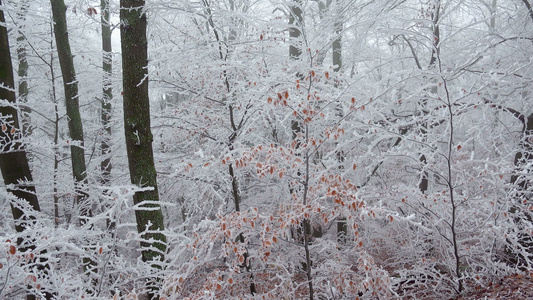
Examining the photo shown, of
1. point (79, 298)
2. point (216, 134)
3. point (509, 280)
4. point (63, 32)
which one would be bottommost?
point (509, 280)

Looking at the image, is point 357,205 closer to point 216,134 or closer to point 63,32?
point 216,134

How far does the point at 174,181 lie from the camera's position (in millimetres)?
5711

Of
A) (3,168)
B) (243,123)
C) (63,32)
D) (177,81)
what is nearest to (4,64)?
(3,168)

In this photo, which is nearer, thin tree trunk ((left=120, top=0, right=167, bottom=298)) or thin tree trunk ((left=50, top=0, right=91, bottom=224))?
thin tree trunk ((left=120, top=0, right=167, bottom=298))

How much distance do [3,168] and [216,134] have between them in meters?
2.74

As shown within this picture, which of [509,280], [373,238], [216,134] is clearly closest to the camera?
[509,280]

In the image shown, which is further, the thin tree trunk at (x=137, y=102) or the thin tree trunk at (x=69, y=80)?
the thin tree trunk at (x=69, y=80)

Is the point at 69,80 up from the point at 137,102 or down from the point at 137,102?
up

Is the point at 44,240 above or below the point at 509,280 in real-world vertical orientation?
above

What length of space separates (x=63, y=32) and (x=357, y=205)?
5.45m

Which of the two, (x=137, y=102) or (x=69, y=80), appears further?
(x=69, y=80)

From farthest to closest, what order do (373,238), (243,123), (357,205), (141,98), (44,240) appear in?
1. (373,238)
2. (243,123)
3. (141,98)
4. (357,205)
5. (44,240)

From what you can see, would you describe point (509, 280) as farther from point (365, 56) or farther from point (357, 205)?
A: point (365, 56)

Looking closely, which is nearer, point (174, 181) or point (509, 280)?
point (509, 280)
